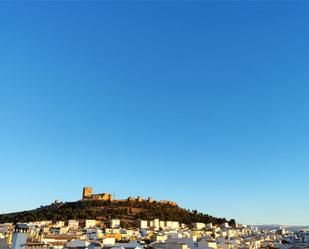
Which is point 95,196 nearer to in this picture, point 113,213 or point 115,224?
point 113,213

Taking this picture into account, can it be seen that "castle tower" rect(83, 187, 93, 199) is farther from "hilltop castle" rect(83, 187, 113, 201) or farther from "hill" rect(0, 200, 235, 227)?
"hill" rect(0, 200, 235, 227)

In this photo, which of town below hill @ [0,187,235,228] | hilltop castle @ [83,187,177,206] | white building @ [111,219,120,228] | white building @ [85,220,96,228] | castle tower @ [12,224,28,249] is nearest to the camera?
castle tower @ [12,224,28,249]

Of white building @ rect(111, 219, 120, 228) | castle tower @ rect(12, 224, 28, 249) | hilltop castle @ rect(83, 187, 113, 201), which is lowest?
castle tower @ rect(12, 224, 28, 249)

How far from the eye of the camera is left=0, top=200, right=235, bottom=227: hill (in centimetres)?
15838

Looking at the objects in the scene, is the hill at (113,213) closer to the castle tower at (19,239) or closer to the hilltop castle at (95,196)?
the hilltop castle at (95,196)

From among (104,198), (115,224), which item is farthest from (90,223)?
(104,198)

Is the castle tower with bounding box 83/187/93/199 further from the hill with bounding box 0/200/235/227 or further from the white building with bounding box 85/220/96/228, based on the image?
the white building with bounding box 85/220/96/228

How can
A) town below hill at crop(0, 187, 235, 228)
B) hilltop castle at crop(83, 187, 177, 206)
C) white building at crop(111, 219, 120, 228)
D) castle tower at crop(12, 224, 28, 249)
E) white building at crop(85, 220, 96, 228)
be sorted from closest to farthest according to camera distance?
castle tower at crop(12, 224, 28, 249) < white building at crop(85, 220, 96, 228) < white building at crop(111, 219, 120, 228) < town below hill at crop(0, 187, 235, 228) < hilltop castle at crop(83, 187, 177, 206)

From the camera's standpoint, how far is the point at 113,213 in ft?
540

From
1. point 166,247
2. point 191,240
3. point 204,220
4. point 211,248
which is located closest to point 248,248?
point 191,240

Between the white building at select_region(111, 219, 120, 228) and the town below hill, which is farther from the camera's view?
the town below hill

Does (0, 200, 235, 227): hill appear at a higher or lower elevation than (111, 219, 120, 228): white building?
higher

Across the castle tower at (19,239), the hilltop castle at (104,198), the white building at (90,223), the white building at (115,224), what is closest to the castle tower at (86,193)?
the hilltop castle at (104,198)

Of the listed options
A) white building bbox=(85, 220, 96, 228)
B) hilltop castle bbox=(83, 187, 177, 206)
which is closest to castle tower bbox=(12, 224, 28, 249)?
white building bbox=(85, 220, 96, 228)
